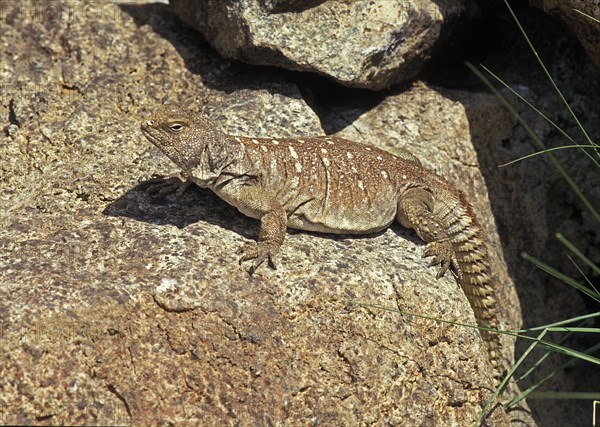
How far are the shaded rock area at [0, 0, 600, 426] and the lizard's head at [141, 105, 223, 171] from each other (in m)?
0.40

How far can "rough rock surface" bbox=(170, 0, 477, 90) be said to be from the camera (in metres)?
5.57

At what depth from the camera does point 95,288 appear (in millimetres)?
4184

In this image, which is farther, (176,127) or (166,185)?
(166,185)

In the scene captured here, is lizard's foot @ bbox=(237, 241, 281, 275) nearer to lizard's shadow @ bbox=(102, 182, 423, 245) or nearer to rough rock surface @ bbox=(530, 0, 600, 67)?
lizard's shadow @ bbox=(102, 182, 423, 245)

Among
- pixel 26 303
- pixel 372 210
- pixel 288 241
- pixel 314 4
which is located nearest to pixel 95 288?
pixel 26 303

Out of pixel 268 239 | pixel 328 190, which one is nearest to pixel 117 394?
pixel 268 239

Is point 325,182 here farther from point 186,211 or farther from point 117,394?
point 117,394

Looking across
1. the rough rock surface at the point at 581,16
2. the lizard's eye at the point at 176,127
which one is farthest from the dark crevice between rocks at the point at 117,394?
the rough rock surface at the point at 581,16

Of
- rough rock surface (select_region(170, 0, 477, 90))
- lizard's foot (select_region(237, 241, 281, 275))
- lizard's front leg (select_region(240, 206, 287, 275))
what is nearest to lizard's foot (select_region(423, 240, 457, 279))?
lizard's front leg (select_region(240, 206, 287, 275))

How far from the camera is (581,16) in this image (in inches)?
213

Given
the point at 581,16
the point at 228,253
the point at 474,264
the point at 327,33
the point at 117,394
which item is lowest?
the point at 117,394

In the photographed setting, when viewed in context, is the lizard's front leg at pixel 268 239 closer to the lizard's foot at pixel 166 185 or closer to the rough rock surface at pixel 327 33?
the lizard's foot at pixel 166 185

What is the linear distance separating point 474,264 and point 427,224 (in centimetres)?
51

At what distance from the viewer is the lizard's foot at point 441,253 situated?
5082 millimetres
